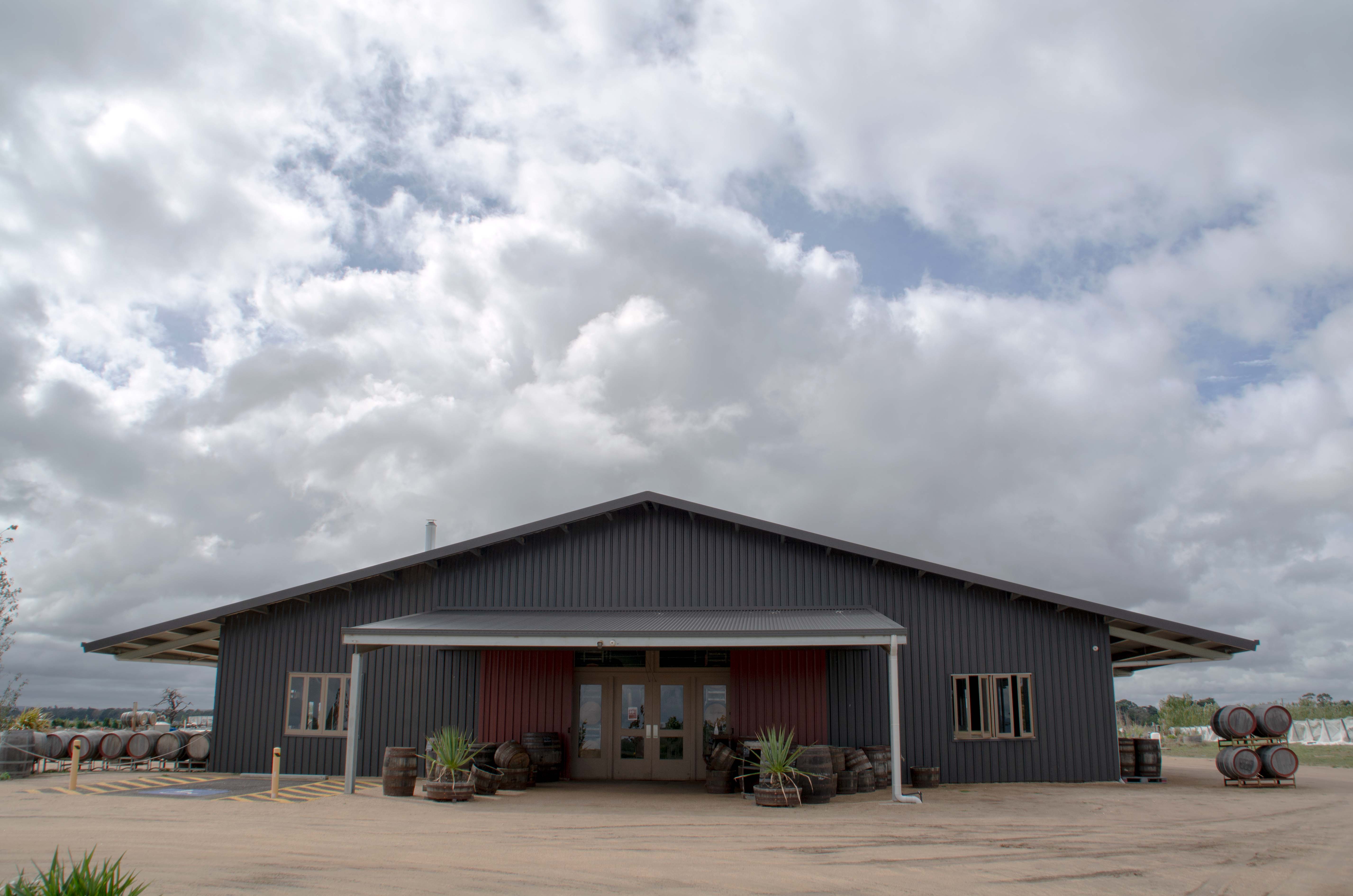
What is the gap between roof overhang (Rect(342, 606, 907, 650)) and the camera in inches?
587

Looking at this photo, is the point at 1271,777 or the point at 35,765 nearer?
the point at 1271,777

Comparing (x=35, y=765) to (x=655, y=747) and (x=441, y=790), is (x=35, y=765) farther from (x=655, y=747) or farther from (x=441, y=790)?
(x=655, y=747)

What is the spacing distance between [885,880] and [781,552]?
10.4m

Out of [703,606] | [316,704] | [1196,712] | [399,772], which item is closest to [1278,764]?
[703,606]

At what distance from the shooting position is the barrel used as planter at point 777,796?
1417 centimetres

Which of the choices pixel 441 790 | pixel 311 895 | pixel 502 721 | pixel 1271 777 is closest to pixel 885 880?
pixel 311 895

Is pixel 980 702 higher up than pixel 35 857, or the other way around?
pixel 980 702

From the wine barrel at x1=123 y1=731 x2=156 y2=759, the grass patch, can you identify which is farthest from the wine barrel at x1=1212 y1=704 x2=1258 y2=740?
the wine barrel at x1=123 y1=731 x2=156 y2=759

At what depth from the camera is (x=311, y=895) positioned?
26.3ft

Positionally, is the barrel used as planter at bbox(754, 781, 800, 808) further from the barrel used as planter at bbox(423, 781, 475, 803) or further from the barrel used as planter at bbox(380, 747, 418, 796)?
the barrel used as planter at bbox(380, 747, 418, 796)

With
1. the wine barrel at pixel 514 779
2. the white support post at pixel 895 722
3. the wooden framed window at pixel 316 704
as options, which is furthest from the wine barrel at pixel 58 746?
the white support post at pixel 895 722

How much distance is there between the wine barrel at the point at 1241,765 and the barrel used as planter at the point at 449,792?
13223 mm

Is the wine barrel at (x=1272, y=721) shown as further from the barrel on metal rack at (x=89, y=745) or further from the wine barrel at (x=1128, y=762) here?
the barrel on metal rack at (x=89, y=745)

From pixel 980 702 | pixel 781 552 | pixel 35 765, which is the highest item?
pixel 781 552
